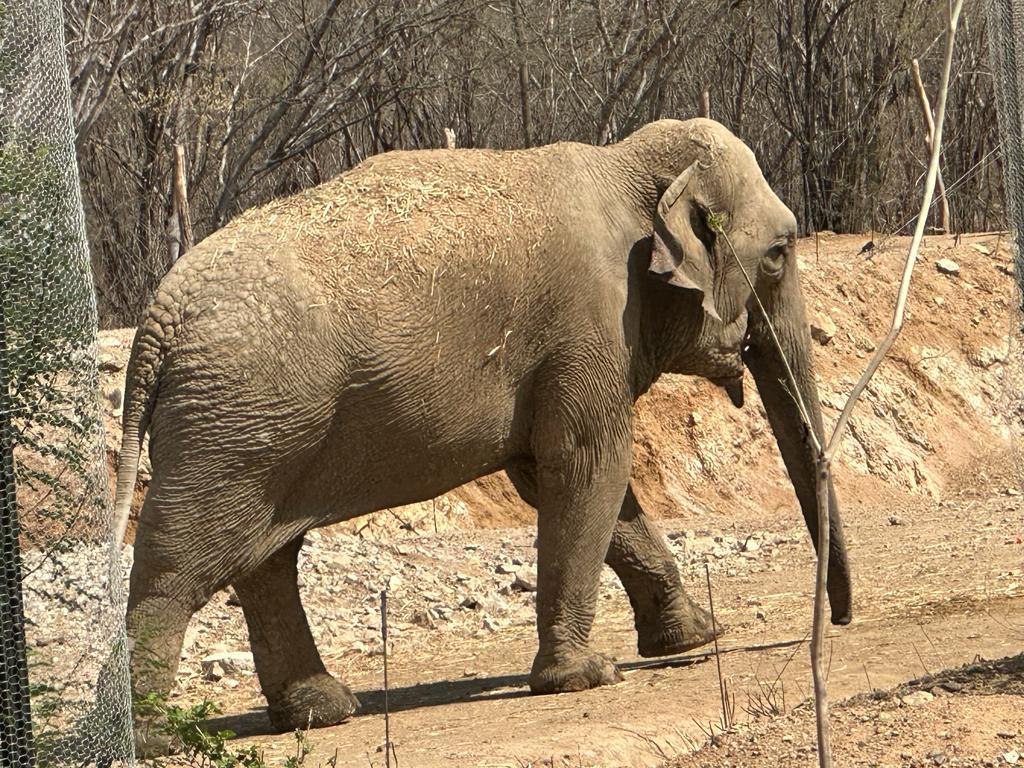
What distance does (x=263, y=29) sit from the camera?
96.4 feet

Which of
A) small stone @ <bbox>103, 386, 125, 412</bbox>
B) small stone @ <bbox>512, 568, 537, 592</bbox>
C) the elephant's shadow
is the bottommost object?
the elephant's shadow

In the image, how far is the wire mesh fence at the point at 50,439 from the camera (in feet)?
15.7

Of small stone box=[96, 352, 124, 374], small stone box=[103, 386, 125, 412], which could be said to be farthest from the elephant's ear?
small stone box=[96, 352, 124, 374]

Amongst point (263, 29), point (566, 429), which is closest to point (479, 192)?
point (566, 429)

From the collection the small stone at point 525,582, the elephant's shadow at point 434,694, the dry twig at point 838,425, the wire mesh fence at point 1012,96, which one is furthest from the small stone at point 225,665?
the dry twig at point 838,425

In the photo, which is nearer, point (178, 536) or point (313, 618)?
point (178, 536)

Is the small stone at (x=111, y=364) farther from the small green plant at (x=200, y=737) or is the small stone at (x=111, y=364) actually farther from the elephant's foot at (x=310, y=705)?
the small green plant at (x=200, y=737)

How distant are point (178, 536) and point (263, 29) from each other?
23328 millimetres

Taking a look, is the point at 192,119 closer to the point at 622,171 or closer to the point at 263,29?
the point at 263,29

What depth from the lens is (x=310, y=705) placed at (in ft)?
26.9

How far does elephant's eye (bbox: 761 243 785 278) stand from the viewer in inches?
349

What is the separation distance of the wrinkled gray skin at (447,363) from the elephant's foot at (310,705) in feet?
0.04

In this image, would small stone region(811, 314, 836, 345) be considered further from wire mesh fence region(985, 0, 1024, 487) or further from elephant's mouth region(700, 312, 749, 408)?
wire mesh fence region(985, 0, 1024, 487)

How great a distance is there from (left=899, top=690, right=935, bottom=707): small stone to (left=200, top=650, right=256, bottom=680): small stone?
494cm
